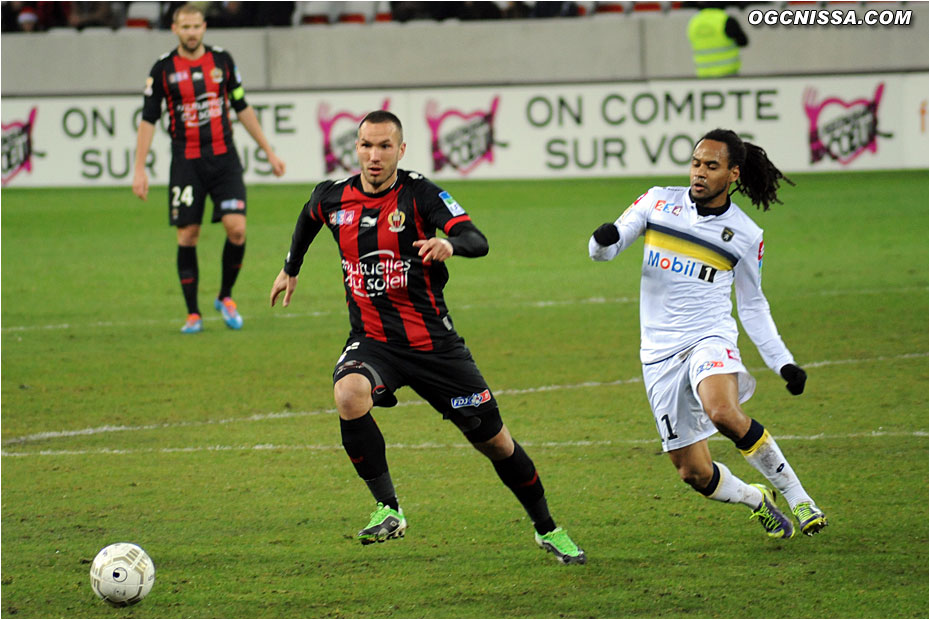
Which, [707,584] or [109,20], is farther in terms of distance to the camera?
[109,20]

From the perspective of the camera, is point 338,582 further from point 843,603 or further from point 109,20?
point 109,20

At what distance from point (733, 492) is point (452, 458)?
1.80 metres

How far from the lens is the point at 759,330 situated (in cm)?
536

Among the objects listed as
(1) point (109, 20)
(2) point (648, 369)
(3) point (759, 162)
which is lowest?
(2) point (648, 369)

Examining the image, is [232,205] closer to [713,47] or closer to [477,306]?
[477,306]

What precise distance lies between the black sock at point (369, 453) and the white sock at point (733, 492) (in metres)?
1.33

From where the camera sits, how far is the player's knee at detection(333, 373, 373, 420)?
15.9 feet

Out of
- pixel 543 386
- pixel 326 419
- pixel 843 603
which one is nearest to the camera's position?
pixel 843 603

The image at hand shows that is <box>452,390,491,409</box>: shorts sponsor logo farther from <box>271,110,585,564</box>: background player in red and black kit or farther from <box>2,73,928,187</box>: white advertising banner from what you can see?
<box>2,73,928,187</box>: white advertising banner

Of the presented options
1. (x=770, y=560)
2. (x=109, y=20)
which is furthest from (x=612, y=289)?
(x=109, y=20)

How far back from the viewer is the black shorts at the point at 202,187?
1023 centimetres

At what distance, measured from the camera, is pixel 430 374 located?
5.05 m

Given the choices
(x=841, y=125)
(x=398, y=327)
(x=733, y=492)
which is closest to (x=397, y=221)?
(x=398, y=327)

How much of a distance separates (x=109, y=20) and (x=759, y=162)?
68.1 feet
